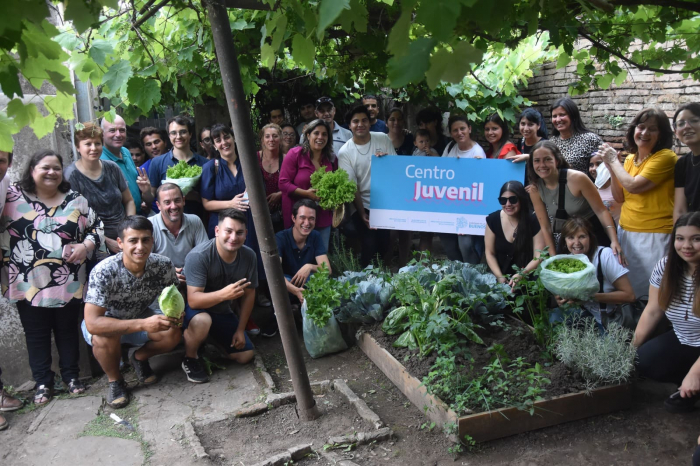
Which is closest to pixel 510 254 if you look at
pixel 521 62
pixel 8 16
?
pixel 521 62

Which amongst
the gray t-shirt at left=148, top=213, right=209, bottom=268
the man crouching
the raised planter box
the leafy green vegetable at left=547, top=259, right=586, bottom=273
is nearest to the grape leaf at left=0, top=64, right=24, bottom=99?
the man crouching

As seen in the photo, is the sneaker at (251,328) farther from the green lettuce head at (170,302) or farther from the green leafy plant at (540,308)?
the green leafy plant at (540,308)

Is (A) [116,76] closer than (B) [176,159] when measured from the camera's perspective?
Yes

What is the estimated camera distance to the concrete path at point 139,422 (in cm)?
356

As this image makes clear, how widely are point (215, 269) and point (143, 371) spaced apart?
102 cm

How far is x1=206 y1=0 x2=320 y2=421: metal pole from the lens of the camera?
10.2 ft

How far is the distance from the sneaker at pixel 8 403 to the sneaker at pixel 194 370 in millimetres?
1235

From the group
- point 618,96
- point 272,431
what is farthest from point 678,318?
point 618,96

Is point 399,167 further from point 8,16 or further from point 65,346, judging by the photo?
point 8,16

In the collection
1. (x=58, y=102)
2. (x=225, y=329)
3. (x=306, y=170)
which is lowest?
(x=225, y=329)

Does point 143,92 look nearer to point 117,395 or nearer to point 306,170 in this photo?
point 117,395

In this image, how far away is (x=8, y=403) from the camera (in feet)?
13.8

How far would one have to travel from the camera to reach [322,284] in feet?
15.4

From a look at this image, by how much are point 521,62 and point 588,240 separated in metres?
4.00
